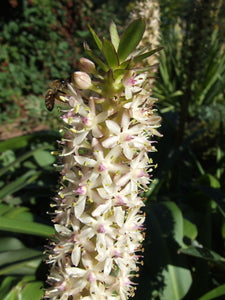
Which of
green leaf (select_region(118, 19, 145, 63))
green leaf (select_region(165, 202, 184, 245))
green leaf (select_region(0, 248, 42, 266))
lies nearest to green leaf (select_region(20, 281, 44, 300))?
green leaf (select_region(0, 248, 42, 266))

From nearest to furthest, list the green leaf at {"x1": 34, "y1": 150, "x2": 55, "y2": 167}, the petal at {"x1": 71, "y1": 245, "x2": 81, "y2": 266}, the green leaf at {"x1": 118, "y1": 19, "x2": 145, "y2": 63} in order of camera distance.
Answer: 1. the green leaf at {"x1": 118, "y1": 19, "x2": 145, "y2": 63}
2. the petal at {"x1": 71, "y1": 245, "x2": 81, "y2": 266}
3. the green leaf at {"x1": 34, "y1": 150, "x2": 55, "y2": 167}

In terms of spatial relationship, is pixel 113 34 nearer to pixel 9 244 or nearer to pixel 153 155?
pixel 153 155

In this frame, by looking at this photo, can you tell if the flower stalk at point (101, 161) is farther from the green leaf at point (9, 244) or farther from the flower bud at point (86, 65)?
the green leaf at point (9, 244)

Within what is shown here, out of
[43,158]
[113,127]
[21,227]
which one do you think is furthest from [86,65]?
[43,158]

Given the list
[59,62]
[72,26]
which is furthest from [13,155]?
[72,26]

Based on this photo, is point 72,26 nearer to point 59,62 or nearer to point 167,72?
point 59,62

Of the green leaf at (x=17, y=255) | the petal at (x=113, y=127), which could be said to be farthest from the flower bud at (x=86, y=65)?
the green leaf at (x=17, y=255)

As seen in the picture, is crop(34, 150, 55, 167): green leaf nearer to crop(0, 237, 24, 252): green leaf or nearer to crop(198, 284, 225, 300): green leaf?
crop(0, 237, 24, 252): green leaf

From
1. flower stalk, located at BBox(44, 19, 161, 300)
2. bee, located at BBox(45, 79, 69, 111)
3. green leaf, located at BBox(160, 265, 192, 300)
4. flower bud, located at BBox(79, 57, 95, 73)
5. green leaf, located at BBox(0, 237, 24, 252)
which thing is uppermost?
flower bud, located at BBox(79, 57, 95, 73)
